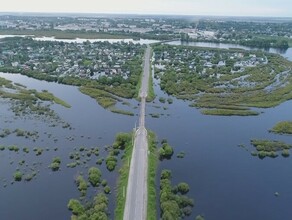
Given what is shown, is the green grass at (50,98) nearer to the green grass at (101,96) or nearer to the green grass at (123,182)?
the green grass at (101,96)

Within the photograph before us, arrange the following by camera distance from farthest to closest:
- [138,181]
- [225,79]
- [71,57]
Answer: [71,57], [225,79], [138,181]

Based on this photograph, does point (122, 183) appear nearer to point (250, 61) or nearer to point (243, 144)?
point (243, 144)

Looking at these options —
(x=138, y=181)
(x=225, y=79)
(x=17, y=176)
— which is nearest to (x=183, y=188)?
(x=138, y=181)

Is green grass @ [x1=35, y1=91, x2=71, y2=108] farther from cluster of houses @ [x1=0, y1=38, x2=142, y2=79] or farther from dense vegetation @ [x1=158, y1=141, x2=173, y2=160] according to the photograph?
dense vegetation @ [x1=158, y1=141, x2=173, y2=160]

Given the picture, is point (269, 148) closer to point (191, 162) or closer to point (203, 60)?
point (191, 162)

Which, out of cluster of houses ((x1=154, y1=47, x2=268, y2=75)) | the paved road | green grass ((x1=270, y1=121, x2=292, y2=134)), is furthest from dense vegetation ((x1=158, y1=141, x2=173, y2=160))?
cluster of houses ((x1=154, y1=47, x2=268, y2=75))

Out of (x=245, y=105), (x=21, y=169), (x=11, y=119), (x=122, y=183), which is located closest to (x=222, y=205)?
(x=122, y=183)

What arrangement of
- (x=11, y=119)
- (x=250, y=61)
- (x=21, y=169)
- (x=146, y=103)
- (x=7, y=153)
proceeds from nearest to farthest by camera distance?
1. (x=21, y=169)
2. (x=7, y=153)
3. (x=11, y=119)
4. (x=146, y=103)
5. (x=250, y=61)
